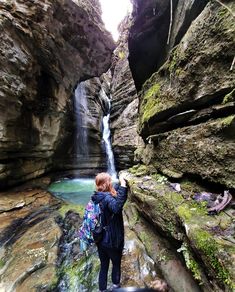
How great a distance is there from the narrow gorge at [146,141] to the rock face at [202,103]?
2 centimetres

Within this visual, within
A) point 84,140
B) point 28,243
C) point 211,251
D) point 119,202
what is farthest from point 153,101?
point 84,140

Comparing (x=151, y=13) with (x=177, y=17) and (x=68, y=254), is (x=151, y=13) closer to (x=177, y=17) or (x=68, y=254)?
(x=177, y=17)

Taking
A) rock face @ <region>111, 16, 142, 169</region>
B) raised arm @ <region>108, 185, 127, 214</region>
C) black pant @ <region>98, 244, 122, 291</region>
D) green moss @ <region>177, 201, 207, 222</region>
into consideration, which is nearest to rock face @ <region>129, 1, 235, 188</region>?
green moss @ <region>177, 201, 207, 222</region>

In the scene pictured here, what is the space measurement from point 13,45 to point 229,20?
810cm

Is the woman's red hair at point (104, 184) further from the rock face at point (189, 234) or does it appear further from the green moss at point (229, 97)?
the green moss at point (229, 97)

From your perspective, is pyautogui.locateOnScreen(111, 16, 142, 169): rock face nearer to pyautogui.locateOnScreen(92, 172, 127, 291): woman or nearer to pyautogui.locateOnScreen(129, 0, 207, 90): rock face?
pyautogui.locateOnScreen(129, 0, 207, 90): rock face

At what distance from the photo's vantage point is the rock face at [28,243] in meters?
3.76

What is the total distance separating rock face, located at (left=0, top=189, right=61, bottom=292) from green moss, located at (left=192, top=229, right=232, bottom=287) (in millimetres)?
2782

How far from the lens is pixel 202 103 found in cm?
404

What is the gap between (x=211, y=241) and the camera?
7.77ft

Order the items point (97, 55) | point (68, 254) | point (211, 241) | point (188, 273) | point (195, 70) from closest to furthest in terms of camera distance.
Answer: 1. point (211, 241)
2. point (188, 273)
3. point (195, 70)
4. point (68, 254)
5. point (97, 55)

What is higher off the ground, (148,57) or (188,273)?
(148,57)

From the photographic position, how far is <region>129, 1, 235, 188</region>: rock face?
3312 mm

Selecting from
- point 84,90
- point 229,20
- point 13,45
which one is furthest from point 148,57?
point 84,90
